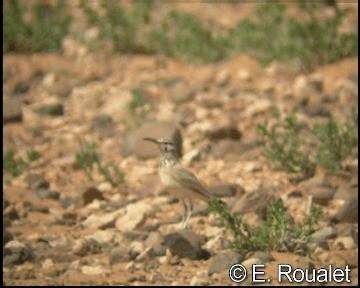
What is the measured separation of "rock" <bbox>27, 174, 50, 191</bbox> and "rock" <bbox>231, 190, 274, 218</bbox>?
1.85m

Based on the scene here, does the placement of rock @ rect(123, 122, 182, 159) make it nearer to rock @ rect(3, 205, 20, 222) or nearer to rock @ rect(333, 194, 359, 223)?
rock @ rect(3, 205, 20, 222)

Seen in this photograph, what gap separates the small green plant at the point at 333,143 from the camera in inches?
257

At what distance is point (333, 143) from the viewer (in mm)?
6543

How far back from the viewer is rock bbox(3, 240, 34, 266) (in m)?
5.30

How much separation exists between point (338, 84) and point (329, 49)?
2.40 ft

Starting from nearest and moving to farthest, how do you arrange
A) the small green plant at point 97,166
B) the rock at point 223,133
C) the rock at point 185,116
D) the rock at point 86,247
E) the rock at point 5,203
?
the rock at point 86,247, the rock at point 5,203, the small green plant at point 97,166, the rock at point 223,133, the rock at point 185,116

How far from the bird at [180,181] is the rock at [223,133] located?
1471 millimetres

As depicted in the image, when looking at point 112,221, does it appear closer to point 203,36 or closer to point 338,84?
point 338,84

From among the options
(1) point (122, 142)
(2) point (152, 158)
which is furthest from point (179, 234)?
(1) point (122, 142)

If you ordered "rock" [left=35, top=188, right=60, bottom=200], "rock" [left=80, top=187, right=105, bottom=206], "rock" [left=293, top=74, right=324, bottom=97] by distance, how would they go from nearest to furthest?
"rock" [left=80, top=187, right=105, bottom=206] < "rock" [left=35, top=188, right=60, bottom=200] < "rock" [left=293, top=74, right=324, bottom=97]

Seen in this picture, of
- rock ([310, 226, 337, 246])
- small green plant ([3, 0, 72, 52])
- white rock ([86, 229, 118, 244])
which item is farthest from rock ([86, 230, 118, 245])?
small green plant ([3, 0, 72, 52])

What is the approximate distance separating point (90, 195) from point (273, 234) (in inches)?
76.4

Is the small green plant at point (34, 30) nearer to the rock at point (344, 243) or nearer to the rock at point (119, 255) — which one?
the rock at point (119, 255)

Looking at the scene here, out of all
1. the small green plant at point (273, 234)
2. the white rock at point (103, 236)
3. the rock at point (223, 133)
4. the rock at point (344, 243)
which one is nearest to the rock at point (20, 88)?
the rock at point (223, 133)
